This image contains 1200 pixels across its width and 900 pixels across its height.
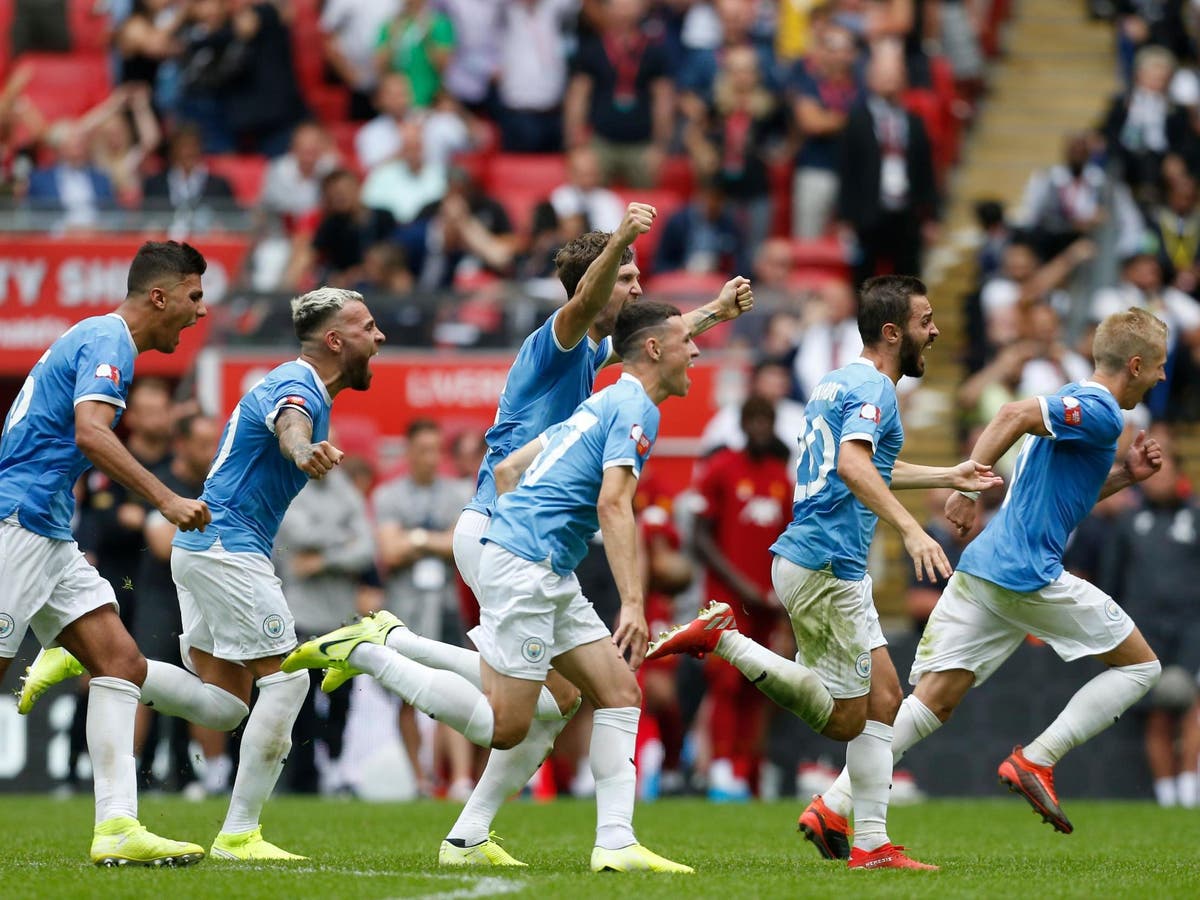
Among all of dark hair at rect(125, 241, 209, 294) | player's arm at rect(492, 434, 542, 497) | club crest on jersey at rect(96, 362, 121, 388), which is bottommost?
player's arm at rect(492, 434, 542, 497)

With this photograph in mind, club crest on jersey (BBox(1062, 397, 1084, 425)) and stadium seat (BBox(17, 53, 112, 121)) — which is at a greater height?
club crest on jersey (BBox(1062, 397, 1084, 425))

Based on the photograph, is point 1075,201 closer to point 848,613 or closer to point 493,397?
point 493,397

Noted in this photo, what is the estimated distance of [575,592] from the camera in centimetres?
809

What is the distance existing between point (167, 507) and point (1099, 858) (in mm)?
4686

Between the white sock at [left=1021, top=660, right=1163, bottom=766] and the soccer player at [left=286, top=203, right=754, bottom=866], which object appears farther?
the white sock at [left=1021, top=660, right=1163, bottom=766]

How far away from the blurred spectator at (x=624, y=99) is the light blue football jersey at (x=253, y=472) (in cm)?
1121

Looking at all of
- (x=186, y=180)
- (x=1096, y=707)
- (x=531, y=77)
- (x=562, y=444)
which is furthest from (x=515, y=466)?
(x=531, y=77)

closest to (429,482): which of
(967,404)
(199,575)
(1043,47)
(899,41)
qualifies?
(967,404)

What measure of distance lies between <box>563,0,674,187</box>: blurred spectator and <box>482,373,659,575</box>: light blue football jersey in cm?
1158

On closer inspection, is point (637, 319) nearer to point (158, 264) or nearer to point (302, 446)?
point (302, 446)

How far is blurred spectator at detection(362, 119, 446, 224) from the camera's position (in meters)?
18.6

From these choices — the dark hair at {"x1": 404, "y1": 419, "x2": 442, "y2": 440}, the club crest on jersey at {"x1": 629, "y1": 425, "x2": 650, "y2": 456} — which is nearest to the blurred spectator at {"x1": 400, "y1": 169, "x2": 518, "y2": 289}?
the dark hair at {"x1": 404, "y1": 419, "x2": 442, "y2": 440}

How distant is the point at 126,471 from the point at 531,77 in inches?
533

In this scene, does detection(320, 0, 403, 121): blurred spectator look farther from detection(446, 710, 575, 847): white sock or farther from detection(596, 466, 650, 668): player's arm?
detection(596, 466, 650, 668): player's arm
